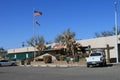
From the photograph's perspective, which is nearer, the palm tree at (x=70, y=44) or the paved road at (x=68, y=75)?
the paved road at (x=68, y=75)

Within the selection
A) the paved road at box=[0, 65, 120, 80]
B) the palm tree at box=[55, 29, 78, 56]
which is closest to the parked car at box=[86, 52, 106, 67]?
the paved road at box=[0, 65, 120, 80]

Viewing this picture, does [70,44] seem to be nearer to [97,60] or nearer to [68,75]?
[97,60]

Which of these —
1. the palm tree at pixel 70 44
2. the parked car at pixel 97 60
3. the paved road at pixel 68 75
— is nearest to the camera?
the paved road at pixel 68 75

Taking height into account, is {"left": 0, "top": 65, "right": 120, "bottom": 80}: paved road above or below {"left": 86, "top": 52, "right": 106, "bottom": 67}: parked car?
below

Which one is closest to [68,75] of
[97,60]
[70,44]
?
[97,60]

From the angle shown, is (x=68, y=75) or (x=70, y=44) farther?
(x=70, y=44)

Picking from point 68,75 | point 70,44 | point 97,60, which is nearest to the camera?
point 68,75

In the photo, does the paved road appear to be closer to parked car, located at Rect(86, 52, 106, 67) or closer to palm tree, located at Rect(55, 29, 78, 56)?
parked car, located at Rect(86, 52, 106, 67)

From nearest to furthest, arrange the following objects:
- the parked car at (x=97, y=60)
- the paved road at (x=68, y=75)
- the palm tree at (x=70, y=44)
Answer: the paved road at (x=68, y=75)
the parked car at (x=97, y=60)
the palm tree at (x=70, y=44)

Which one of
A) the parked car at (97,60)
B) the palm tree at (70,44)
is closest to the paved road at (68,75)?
the parked car at (97,60)

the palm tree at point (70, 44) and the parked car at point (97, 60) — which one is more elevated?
the palm tree at point (70, 44)

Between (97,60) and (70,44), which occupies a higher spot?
(70,44)

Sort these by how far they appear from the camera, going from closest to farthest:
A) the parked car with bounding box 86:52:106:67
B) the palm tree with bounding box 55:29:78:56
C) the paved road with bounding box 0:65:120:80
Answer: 1. the paved road with bounding box 0:65:120:80
2. the parked car with bounding box 86:52:106:67
3. the palm tree with bounding box 55:29:78:56

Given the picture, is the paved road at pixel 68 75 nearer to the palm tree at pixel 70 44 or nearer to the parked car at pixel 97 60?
the parked car at pixel 97 60
